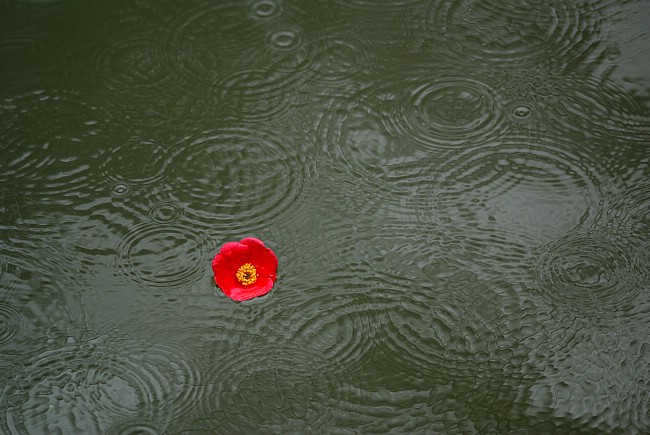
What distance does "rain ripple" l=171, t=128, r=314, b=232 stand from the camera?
1.96 m

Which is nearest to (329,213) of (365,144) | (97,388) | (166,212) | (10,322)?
(365,144)

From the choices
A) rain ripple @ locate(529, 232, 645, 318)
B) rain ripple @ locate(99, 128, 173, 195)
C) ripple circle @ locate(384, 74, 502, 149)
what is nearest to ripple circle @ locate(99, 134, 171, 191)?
rain ripple @ locate(99, 128, 173, 195)

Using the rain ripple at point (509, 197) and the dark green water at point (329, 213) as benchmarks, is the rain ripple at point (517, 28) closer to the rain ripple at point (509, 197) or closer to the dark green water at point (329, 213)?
the dark green water at point (329, 213)

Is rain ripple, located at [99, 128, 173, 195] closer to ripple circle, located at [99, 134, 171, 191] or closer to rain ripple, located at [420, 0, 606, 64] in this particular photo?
ripple circle, located at [99, 134, 171, 191]

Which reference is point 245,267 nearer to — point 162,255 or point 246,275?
point 246,275

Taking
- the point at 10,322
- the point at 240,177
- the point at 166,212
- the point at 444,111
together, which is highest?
the point at 444,111

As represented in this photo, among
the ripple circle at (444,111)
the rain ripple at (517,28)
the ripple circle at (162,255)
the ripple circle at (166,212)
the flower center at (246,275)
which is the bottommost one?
the flower center at (246,275)

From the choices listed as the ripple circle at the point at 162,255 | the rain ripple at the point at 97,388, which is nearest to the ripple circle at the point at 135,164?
the ripple circle at the point at 162,255

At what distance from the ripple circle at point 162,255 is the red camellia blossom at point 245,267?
0.05 m

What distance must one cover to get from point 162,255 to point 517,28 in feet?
3.58

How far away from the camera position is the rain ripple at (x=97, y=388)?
171 centimetres

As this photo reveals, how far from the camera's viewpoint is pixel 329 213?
195 cm

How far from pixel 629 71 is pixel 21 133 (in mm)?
1506

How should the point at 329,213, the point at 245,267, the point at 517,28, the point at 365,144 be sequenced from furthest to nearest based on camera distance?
the point at 517,28 < the point at 365,144 < the point at 329,213 < the point at 245,267
